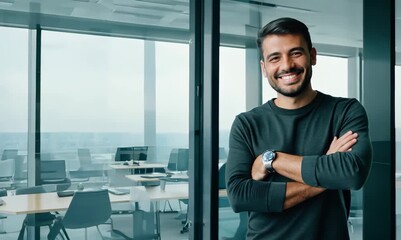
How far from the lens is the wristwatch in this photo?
4.65 ft

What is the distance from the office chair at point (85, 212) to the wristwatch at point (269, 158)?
5.18 ft

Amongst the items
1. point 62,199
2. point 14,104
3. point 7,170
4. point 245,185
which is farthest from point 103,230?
point 245,185

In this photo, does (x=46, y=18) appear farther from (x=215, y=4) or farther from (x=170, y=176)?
(x=170, y=176)

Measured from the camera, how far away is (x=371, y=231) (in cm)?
264

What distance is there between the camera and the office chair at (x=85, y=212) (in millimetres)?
2650

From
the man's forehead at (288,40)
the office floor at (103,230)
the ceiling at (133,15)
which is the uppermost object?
the ceiling at (133,15)

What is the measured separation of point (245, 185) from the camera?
1468mm

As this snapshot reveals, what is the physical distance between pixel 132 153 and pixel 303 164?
5.17ft

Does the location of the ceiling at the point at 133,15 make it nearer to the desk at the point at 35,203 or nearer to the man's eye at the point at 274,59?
the desk at the point at 35,203

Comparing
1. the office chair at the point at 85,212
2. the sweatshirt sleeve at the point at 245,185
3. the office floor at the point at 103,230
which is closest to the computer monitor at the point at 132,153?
the office chair at the point at 85,212

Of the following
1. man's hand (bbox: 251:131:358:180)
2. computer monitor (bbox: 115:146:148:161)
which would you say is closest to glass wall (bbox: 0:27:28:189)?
computer monitor (bbox: 115:146:148:161)

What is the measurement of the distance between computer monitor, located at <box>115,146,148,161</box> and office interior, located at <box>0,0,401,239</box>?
28mm

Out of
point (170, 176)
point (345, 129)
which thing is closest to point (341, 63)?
point (170, 176)

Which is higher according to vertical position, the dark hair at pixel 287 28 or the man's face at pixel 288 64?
the dark hair at pixel 287 28
